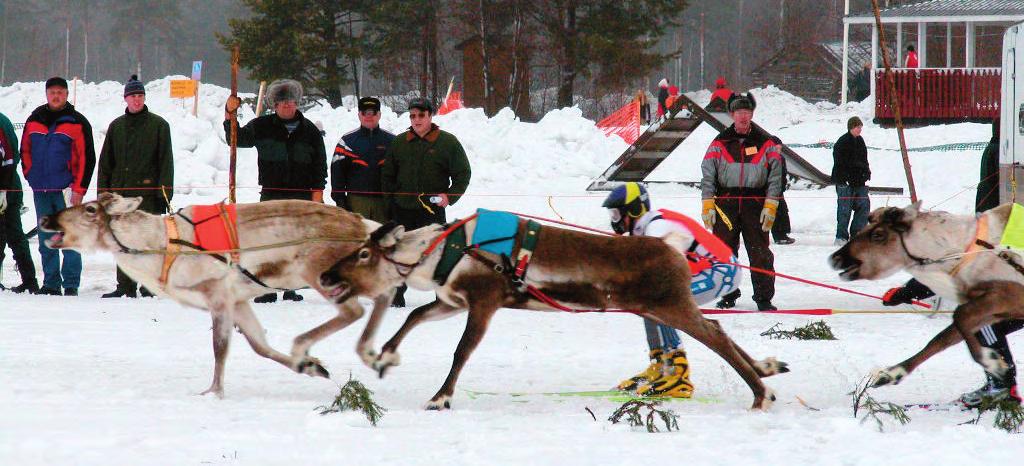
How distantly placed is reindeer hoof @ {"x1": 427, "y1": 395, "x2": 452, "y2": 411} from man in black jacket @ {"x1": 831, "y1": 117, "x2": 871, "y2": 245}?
30.8 ft

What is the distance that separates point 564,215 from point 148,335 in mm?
8518

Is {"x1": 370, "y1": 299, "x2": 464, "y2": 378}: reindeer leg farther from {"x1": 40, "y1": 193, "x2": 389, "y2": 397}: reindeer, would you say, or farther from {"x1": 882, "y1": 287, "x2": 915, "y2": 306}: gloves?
{"x1": 882, "y1": 287, "x2": 915, "y2": 306}: gloves

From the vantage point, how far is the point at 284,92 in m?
9.25

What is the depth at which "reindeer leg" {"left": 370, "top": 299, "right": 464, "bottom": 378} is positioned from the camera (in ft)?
19.9

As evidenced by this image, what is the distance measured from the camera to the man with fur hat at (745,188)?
9.52 m

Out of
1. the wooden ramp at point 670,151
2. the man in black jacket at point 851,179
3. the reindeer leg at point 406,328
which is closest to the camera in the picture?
the reindeer leg at point 406,328

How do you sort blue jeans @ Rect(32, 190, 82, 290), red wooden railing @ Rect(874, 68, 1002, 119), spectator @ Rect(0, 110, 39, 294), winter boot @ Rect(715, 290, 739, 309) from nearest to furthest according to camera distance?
winter boot @ Rect(715, 290, 739, 309) → blue jeans @ Rect(32, 190, 82, 290) → spectator @ Rect(0, 110, 39, 294) → red wooden railing @ Rect(874, 68, 1002, 119)

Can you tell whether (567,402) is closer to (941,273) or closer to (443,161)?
(941,273)

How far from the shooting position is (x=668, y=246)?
19.4ft

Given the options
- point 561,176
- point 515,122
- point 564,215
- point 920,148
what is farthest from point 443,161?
point 920,148

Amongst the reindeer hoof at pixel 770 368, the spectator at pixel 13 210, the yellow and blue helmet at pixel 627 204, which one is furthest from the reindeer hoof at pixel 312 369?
the spectator at pixel 13 210

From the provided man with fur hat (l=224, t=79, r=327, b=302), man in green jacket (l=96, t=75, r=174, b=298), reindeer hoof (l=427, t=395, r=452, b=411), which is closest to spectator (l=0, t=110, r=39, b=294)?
man in green jacket (l=96, t=75, r=174, b=298)

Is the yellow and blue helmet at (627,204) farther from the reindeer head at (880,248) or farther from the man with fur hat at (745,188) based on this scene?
the man with fur hat at (745,188)

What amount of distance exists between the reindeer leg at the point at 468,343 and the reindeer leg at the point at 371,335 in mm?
521
